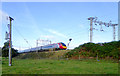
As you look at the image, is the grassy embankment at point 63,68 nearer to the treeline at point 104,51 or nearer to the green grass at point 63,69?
the green grass at point 63,69

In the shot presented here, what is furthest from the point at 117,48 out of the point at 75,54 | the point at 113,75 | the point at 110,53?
the point at 113,75

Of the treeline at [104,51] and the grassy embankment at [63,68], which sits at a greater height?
the treeline at [104,51]

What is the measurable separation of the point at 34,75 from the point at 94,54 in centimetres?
2366

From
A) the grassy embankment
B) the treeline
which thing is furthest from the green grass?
the treeline

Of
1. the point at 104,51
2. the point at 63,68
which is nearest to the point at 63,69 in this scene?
the point at 63,68

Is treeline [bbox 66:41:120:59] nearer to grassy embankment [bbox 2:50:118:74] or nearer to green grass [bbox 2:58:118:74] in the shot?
grassy embankment [bbox 2:50:118:74]

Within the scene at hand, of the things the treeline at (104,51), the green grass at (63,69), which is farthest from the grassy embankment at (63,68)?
the treeline at (104,51)

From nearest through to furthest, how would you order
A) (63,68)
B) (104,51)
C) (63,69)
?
(63,69), (63,68), (104,51)

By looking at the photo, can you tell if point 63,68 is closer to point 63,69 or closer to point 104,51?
point 63,69

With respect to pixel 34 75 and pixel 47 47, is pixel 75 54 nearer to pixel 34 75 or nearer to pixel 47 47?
pixel 47 47

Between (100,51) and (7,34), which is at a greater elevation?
(7,34)

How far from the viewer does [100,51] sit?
99.5 feet

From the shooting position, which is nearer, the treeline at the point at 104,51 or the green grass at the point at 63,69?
the green grass at the point at 63,69

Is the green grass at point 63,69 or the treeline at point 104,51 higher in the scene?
the treeline at point 104,51
